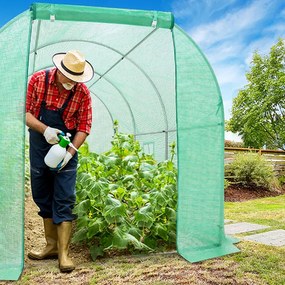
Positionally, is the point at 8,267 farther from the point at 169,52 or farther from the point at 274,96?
the point at 274,96

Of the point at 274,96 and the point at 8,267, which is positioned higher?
the point at 274,96

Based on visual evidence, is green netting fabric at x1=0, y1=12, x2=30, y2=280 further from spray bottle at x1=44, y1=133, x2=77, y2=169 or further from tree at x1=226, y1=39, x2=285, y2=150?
tree at x1=226, y1=39, x2=285, y2=150

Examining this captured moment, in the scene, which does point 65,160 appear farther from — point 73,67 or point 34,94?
point 73,67

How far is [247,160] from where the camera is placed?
411 inches

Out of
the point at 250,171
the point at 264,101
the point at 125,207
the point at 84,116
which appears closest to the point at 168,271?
the point at 125,207

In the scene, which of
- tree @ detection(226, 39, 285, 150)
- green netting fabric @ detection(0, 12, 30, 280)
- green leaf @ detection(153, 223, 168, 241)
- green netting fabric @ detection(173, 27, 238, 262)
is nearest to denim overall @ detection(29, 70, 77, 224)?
green netting fabric @ detection(0, 12, 30, 280)

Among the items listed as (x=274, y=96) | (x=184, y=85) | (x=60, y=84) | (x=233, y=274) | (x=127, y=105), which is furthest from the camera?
(x=274, y=96)

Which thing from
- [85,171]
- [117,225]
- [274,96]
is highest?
[274,96]

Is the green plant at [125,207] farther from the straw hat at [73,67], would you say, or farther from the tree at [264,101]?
the tree at [264,101]

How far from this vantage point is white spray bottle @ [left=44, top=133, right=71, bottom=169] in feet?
9.77

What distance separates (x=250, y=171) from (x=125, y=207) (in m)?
7.39

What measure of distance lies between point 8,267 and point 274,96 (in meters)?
18.0

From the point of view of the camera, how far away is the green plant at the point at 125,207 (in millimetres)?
3383

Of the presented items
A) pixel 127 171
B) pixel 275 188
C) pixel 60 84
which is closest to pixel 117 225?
pixel 127 171
